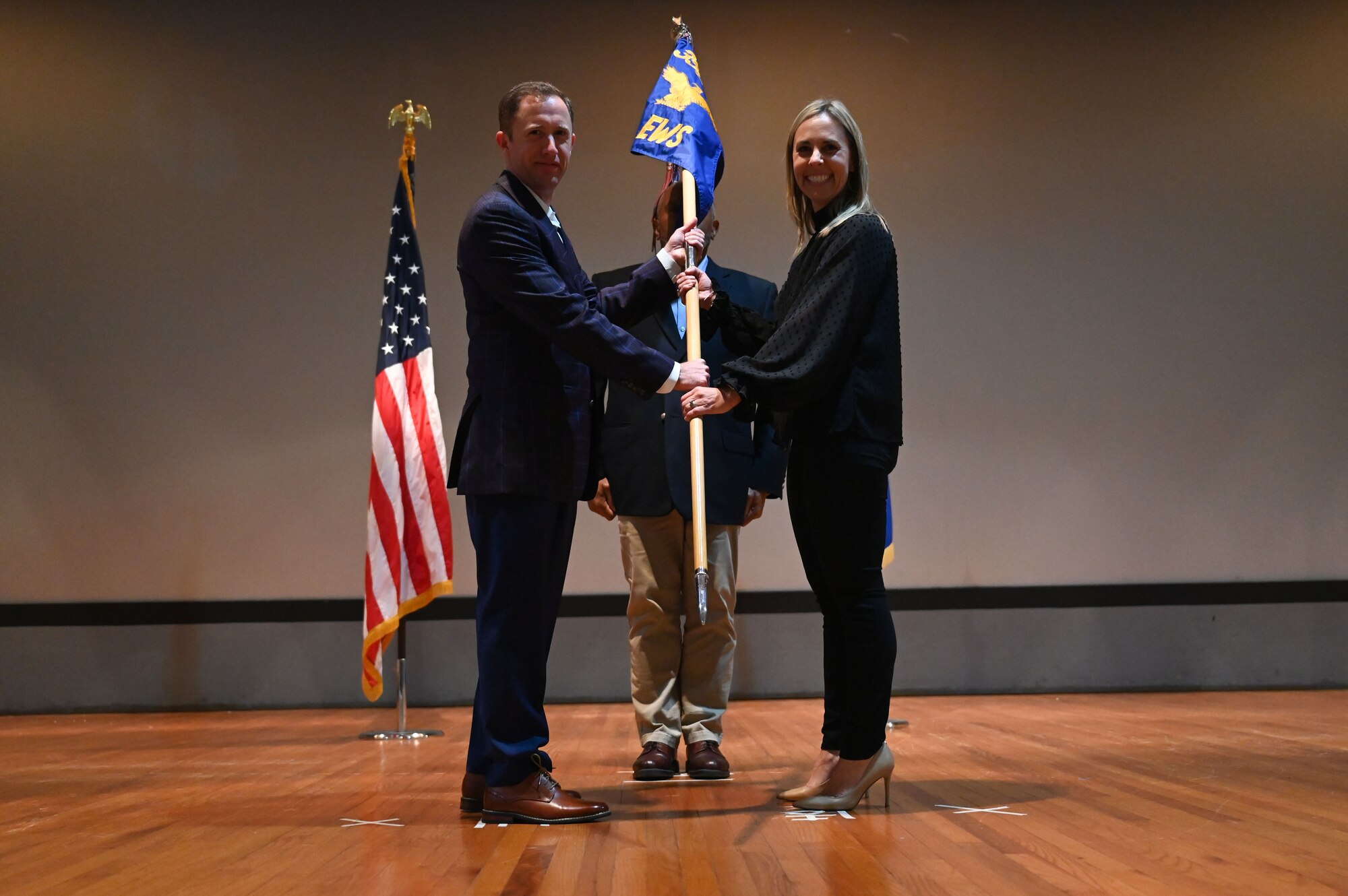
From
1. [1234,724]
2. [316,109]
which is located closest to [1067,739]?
[1234,724]

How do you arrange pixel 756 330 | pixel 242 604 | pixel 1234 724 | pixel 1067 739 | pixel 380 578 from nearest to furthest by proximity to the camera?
1. pixel 756 330
2. pixel 1067 739
3. pixel 1234 724
4. pixel 380 578
5. pixel 242 604

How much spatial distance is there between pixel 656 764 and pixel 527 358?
48.3 inches

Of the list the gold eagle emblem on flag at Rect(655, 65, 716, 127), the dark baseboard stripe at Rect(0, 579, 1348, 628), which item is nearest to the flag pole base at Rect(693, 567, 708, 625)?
the gold eagle emblem on flag at Rect(655, 65, 716, 127)

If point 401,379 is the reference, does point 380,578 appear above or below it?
below

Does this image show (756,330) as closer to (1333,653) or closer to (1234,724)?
(1234,724)

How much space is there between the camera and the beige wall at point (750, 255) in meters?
5.27

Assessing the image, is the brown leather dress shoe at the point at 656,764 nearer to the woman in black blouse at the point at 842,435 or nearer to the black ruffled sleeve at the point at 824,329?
the woman in black blouse at the point at 842,435

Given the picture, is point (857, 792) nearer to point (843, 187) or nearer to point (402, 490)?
point (843, 187)

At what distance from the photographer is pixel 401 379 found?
4344 millimetres

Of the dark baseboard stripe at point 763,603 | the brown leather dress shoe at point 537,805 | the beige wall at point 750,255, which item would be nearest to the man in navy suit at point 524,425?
the brown leather dress shoe at point 537,805

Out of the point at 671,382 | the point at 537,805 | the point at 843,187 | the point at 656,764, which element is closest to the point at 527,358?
the point at 671,382

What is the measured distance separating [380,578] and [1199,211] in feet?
14.1

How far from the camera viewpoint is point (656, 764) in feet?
9.84

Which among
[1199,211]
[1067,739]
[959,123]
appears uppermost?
[959,123]
